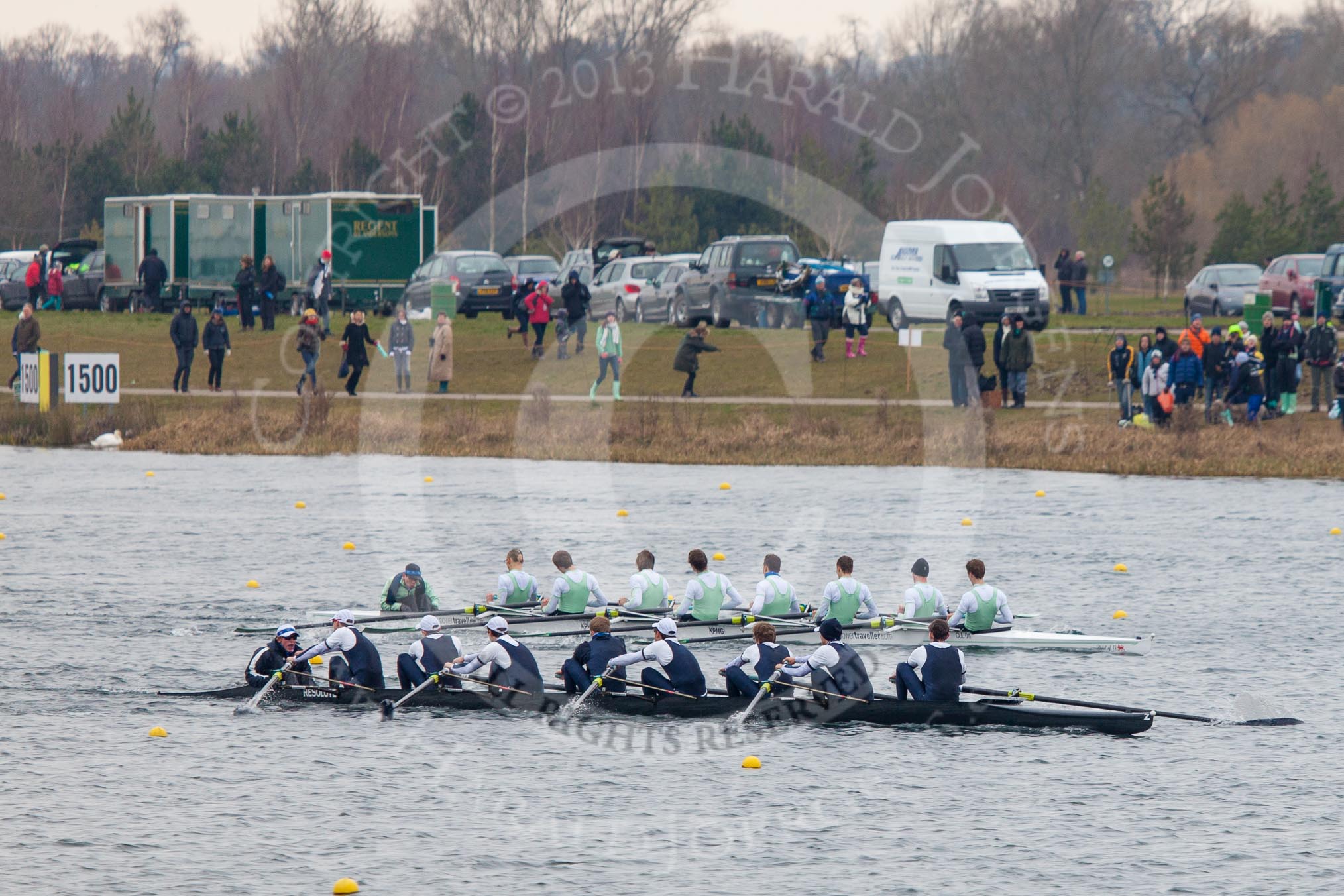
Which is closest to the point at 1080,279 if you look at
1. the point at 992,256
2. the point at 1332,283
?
the point at 1332,283

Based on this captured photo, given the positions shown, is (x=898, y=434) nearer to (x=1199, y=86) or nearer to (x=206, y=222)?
(x=206, y=222)

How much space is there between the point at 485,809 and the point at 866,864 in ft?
10.7

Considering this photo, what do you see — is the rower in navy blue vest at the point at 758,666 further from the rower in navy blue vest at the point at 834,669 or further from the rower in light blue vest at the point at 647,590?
the rower in light blue vest at the point at 647,590

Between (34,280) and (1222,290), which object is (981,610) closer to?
(1222,290)

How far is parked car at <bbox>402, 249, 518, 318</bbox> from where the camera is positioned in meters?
43.4

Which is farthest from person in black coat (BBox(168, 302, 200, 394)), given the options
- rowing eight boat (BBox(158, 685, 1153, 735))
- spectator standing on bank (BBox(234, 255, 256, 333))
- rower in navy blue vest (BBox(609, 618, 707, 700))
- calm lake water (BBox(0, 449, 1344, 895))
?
rower in navy blue vest (BBox(609, 618, 707, 700))

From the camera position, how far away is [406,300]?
1746 inches

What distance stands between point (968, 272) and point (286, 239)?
18.4m

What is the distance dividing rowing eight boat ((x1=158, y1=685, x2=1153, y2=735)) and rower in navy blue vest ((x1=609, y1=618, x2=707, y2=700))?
0.38 ft

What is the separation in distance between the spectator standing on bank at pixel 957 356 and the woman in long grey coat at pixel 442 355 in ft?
33.4

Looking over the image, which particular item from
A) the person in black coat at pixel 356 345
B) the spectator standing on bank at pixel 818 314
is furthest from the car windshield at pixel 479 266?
the spectator standing on bank at pixel 818 314

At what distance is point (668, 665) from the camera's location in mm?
→ 16719

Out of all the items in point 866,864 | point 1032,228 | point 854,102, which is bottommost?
point 866,864

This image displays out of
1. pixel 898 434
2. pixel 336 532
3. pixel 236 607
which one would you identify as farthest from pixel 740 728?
pixel 898 434
